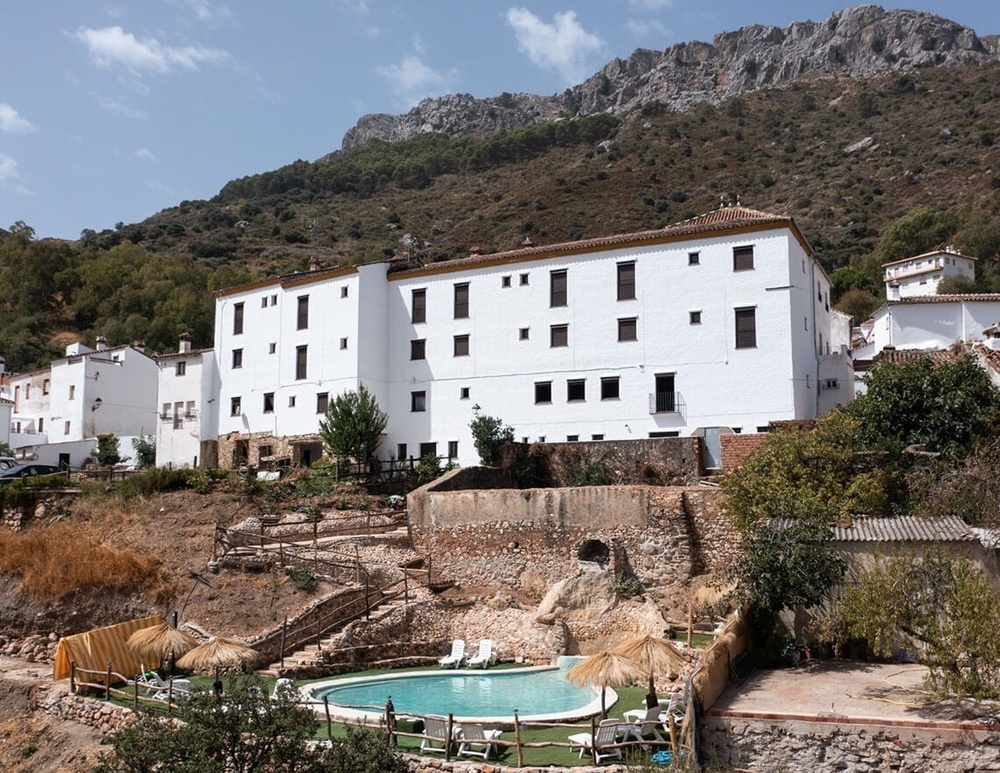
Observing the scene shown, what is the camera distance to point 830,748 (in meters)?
15.9

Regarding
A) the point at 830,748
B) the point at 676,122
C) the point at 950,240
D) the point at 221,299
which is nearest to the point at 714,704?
the point at 830,748

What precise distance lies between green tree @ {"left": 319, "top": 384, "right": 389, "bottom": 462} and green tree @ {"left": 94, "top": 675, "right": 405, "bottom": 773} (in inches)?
859

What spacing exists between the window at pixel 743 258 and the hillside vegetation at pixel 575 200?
1357 inches

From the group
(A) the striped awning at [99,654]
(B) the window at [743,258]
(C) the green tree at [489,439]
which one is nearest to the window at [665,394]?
(B) the window at [743,258]

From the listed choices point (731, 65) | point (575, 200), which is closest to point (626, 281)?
point (575, 200)

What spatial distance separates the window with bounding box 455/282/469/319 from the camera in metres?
40.0

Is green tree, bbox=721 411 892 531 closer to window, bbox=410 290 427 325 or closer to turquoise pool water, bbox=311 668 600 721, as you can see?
turquoise pool water, bbox=311 668 600 721

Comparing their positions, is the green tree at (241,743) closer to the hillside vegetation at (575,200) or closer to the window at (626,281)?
the window at (626,281)

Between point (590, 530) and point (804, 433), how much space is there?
277 inches

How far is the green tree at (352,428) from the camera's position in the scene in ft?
122

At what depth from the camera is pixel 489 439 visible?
3503cm

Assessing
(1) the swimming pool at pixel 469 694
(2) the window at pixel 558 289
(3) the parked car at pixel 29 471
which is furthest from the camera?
(3) the parked car at pixel 29 471

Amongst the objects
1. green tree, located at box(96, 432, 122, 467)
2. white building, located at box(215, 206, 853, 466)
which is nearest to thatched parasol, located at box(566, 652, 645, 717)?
white building, located at box(215, 206, 853, 466)

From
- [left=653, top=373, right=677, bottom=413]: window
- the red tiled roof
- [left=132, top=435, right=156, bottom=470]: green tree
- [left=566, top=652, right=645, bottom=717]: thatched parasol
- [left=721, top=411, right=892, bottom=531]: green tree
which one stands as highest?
the red tiled roof
